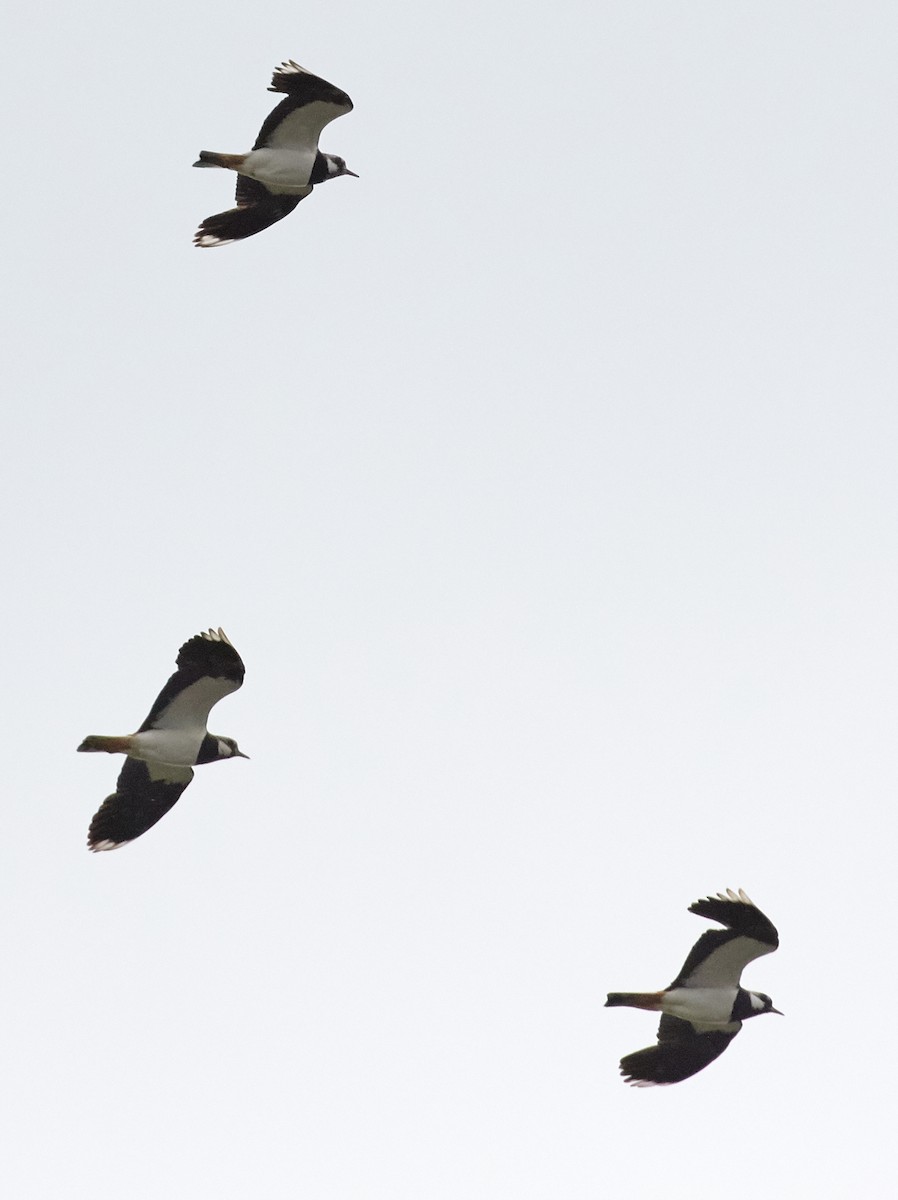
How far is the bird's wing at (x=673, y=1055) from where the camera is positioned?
21.9 meters

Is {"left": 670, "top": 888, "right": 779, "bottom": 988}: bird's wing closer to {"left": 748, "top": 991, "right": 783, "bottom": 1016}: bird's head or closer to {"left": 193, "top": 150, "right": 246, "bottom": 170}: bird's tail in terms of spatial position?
{"left": 748, "top": 991, "right": 783, "bottom": 1016}: bird's head

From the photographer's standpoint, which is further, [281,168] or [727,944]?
[281,168]

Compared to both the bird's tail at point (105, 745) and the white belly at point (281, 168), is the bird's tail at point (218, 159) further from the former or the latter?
the bird's tail at point (105, 745)

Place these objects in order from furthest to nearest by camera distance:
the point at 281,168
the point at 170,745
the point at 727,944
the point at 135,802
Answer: the point at 281,168 → the point at 135,802 → the point at 170,745 → the point at 727,944

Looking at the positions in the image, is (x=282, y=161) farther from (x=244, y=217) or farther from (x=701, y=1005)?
(x=701, y=1005)

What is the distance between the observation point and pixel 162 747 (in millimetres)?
22406

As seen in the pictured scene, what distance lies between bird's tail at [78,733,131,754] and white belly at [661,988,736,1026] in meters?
5.98

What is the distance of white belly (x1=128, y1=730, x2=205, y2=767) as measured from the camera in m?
22.3

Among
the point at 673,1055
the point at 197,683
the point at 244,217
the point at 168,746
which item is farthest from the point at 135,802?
the point at 244,217

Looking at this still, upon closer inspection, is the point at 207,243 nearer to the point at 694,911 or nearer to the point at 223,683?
the point at 223,683

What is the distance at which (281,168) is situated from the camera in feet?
79.8

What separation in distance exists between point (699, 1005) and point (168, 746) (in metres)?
5.99

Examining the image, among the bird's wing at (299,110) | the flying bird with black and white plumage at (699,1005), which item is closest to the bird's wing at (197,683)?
the flying bird with black and white plumage at (699,1005)

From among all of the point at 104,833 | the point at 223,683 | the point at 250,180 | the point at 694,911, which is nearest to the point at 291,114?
the point at 250,180
